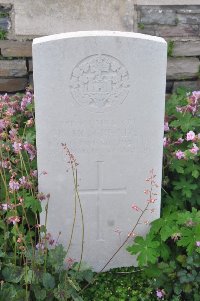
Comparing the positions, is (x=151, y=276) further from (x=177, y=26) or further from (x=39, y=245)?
(x=177, y=26)

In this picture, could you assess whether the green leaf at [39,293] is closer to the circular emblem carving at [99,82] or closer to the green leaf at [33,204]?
the green leaf at [33,204]

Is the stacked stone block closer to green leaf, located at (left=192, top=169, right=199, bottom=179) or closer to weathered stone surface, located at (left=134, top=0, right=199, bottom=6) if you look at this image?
weathered stone surface, located at (left=134, top=0, right=199, bottom=6)

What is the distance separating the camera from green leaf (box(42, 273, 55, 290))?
2418 millimetres

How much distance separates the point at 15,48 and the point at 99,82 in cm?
153

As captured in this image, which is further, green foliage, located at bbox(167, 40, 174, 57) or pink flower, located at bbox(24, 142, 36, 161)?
green foliage, located at bbox(167, 40, 174, 57)

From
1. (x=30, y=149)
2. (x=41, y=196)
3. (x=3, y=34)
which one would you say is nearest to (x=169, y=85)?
(x=3, y=34)

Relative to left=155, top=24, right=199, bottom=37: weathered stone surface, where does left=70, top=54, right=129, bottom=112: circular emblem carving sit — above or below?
below

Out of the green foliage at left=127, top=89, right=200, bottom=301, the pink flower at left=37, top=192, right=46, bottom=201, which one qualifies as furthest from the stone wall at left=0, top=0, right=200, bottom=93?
the pink flower at left=37, top=192, right=46, bottom=201

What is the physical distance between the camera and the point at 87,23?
12.2 feet

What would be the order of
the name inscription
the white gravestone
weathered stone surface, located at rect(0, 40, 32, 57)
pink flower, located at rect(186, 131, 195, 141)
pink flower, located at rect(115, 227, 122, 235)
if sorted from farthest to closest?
1. weathered stone surface, located at rect(0, 40, 32, 57)
2. pink flower, located at rect(186, 131, 195, 141)
3. pink flower, located at rect(115, 227, 122, 235)
4. the name inscription
5. the white gravestone

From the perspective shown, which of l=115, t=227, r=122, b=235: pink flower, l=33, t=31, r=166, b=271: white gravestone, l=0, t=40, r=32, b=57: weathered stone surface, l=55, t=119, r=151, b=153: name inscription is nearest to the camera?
l=33, t=31, r=166, b=271: white gravestone

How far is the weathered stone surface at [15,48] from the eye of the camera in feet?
12.4

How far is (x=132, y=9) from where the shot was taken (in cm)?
372

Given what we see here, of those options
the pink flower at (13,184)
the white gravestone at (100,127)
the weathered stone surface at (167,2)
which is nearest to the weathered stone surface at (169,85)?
the weathered stone surface at (167,2)
